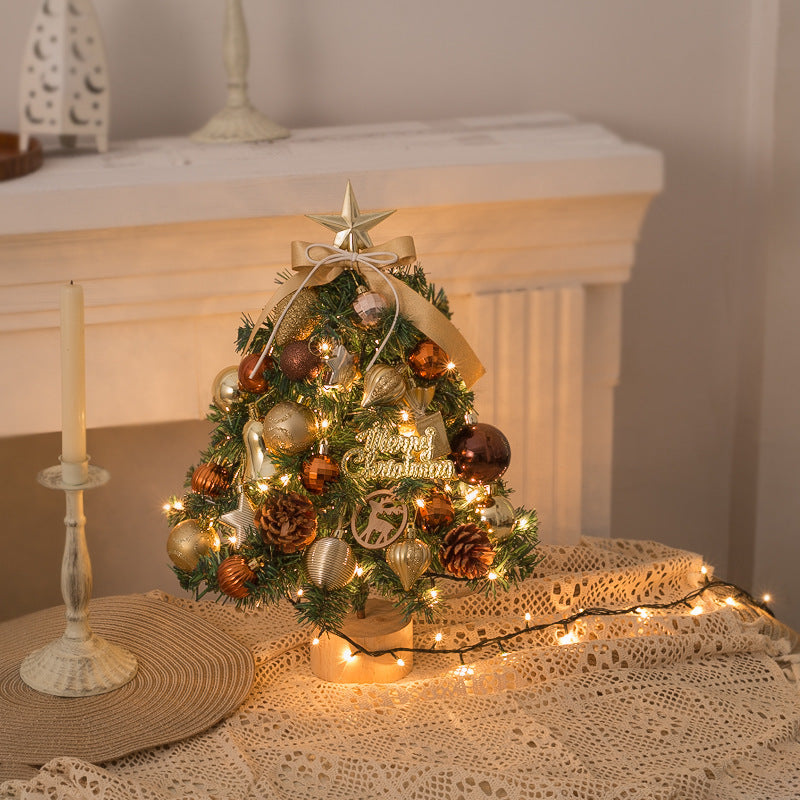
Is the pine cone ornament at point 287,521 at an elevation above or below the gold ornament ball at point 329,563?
above

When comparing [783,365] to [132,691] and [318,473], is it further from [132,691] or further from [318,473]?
[132,691]

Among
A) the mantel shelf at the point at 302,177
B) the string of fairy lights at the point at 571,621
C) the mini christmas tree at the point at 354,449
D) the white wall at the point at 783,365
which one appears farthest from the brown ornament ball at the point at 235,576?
the white wall at the point at 783,365

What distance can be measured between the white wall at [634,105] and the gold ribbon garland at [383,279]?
49 cm

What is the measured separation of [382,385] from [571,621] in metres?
0.35

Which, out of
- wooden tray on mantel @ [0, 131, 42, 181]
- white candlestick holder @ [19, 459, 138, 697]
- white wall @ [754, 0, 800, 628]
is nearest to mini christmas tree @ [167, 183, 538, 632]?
white candlestick holder @ [19, 459, 138, 697]

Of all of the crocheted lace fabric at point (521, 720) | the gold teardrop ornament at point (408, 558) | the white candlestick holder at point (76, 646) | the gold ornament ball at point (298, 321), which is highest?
the gold ornament ball at point (298, 321)

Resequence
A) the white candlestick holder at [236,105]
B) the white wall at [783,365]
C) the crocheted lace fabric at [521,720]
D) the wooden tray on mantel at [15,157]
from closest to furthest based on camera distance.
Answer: the crocheted lace fabric at [521,720] → the wooden tray on mantel at [15,157] → the white candlestick holder at [236,105] → the white wall at [783,365]

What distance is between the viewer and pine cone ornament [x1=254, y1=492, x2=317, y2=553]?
0.88 m

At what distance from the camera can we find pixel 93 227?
105cm

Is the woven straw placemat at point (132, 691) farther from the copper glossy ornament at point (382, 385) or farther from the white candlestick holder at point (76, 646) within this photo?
the copper glossy ornament at point (382, 385)

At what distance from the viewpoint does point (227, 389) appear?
0.95 metres

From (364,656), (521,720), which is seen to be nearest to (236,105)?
(364,656)

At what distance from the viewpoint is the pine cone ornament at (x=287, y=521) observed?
88cm

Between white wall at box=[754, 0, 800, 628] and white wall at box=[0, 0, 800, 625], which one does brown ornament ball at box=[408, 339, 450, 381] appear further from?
white wall at box=[754, 0, 800, 628]
